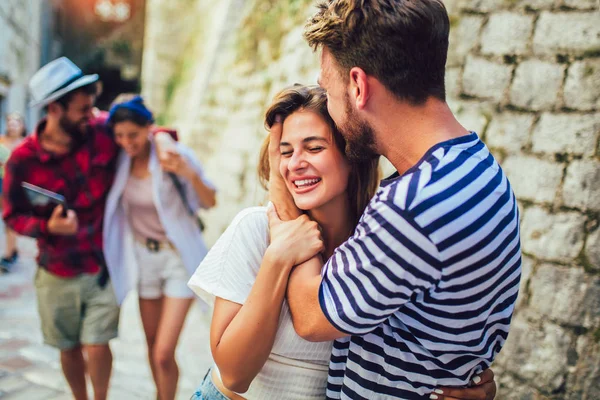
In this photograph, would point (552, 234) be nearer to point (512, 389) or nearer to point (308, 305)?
point (512, 389)

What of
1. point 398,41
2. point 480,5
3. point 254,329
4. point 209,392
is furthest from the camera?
point 480,5

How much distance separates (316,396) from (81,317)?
201cm

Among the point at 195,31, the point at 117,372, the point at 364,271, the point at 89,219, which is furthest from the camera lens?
the point at 195,31

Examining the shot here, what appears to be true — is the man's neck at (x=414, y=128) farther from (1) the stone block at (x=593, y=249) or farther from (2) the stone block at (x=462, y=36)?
(2) the stone block at (x=462, y=36)

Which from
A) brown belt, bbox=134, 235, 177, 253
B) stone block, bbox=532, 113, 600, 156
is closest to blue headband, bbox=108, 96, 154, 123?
brown belt, bbox=134, 235, 177, 253

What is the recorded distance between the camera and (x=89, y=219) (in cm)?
291

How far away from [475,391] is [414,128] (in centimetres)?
79

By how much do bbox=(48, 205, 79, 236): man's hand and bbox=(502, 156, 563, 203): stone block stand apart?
2624mm

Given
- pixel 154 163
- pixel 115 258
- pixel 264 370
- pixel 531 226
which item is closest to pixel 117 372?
pixel 115 258

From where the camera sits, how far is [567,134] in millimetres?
2613

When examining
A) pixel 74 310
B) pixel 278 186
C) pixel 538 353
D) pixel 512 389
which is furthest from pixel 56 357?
pixel 538 353

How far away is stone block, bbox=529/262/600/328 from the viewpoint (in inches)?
97.4

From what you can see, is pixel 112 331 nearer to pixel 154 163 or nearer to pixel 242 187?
pixel 154 163

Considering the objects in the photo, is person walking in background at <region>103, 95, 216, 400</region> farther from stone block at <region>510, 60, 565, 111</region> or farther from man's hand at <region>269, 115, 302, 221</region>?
stone block at <region>510, 60, 565, 111</region>
